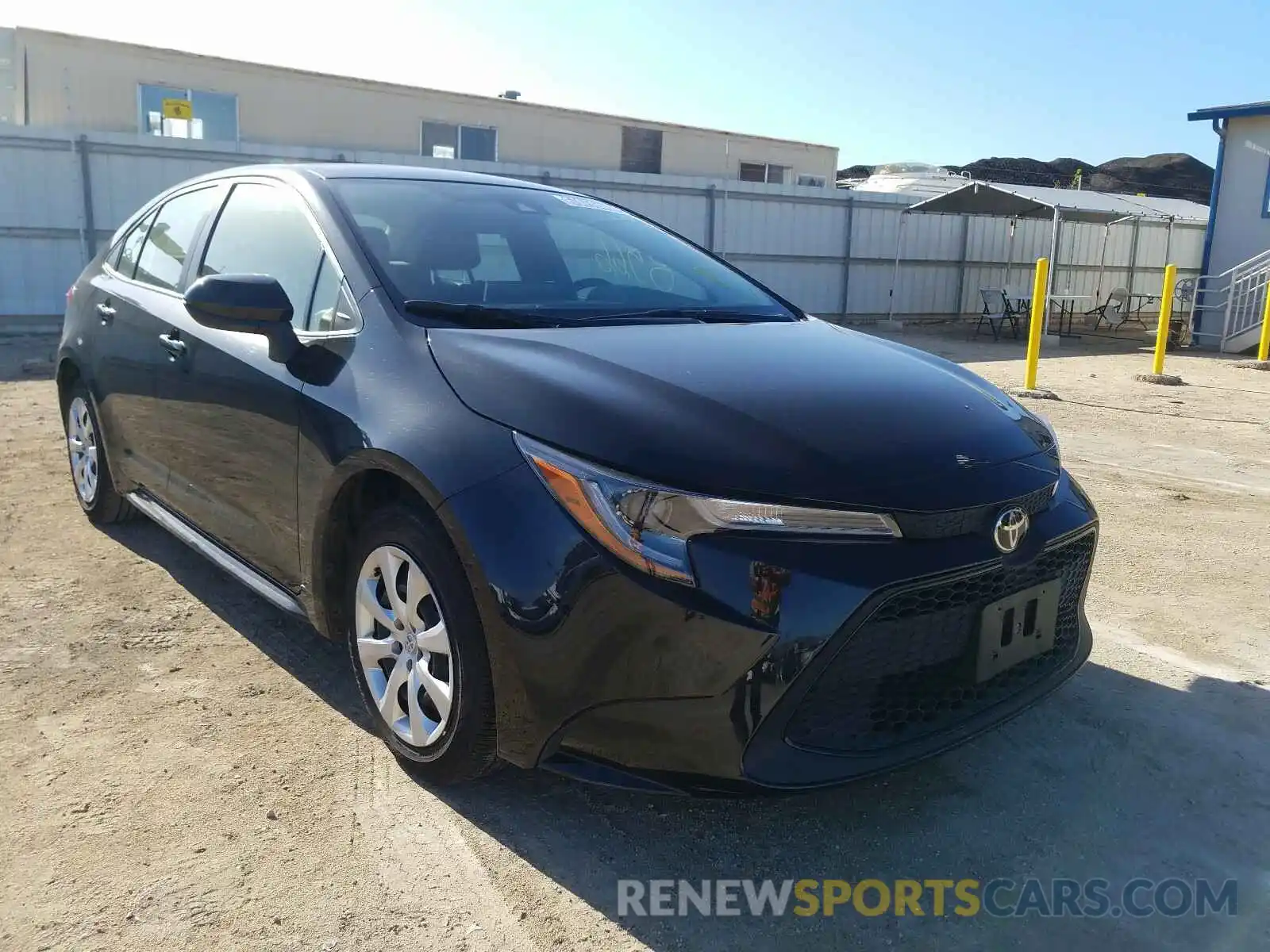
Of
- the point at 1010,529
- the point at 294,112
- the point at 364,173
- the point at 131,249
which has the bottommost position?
the point at 1010,529

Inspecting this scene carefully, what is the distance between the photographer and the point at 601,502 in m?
2.10

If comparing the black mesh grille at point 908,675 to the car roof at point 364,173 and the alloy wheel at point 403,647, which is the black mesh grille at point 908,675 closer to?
the alloy wheel at point 403,647

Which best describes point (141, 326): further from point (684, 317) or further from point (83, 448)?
point (684, 317)

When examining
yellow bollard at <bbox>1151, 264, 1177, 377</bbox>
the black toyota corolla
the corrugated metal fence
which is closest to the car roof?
the black toyota corolla

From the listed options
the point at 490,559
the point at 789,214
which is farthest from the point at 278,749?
the point at 789,214

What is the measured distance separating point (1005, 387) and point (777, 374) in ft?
27.5

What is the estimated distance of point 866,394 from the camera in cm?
258

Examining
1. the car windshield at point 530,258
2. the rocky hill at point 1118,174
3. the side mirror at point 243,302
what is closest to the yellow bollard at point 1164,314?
the car windshield at point 530,258

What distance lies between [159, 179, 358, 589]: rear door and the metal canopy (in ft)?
54.9

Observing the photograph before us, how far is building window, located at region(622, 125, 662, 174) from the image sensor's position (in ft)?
68.1

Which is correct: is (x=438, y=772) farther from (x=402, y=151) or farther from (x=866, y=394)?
(x=402, y=151)

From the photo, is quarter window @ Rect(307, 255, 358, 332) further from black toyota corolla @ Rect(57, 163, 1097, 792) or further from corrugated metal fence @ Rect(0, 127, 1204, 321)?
corrugated metal fence @ Rect(0, 127, 1204, 321)

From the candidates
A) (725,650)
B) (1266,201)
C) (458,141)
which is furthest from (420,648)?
(1266,201)

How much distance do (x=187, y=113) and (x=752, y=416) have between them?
1683cm
